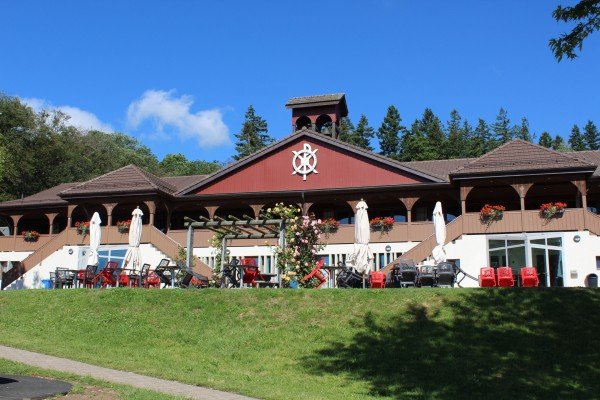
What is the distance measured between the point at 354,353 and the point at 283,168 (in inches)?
772

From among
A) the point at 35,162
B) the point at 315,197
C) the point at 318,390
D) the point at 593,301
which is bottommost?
the point at 318,390

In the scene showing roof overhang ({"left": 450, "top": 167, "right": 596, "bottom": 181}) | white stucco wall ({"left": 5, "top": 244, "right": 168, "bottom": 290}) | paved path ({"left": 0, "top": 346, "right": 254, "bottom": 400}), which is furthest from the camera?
white stucco wall ({"left": 5, "top": 244, "right": 168, "bottom": 290})

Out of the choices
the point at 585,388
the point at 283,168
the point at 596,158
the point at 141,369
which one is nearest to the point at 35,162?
the point at 283,168

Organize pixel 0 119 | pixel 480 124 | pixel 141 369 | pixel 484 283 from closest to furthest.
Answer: pixel 141 369
pixel 484 283
pixel 0 119
pixel 480 124

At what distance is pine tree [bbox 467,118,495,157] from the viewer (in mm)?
66562

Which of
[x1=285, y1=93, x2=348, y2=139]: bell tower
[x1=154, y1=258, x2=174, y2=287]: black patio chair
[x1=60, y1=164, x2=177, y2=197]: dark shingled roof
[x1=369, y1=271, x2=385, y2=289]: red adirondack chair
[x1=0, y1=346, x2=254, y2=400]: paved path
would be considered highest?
[x1=285, y1=93, x2=348, y2=139]: bell tower

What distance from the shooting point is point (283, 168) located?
104 feet

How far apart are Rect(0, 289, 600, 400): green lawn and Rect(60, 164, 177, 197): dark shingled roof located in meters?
13.1

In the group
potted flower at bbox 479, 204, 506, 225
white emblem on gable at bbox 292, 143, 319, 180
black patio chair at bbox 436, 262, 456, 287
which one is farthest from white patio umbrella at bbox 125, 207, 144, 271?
potted flower at bbox 479, 204, 506, 225

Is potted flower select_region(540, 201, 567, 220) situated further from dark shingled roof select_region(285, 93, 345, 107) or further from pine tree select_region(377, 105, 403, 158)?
pine tree select_region(377, 105, 403, 158)

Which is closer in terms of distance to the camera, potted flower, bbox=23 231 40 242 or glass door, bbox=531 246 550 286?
glass door, bbox=531 246 550 286

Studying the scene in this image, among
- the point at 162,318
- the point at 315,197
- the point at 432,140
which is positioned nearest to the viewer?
Result: the point at 162,318

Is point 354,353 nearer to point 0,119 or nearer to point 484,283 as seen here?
point 484,283

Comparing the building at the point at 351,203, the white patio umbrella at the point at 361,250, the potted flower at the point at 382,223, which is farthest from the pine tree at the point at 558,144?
the white patio umbrella at the point at 361,250
